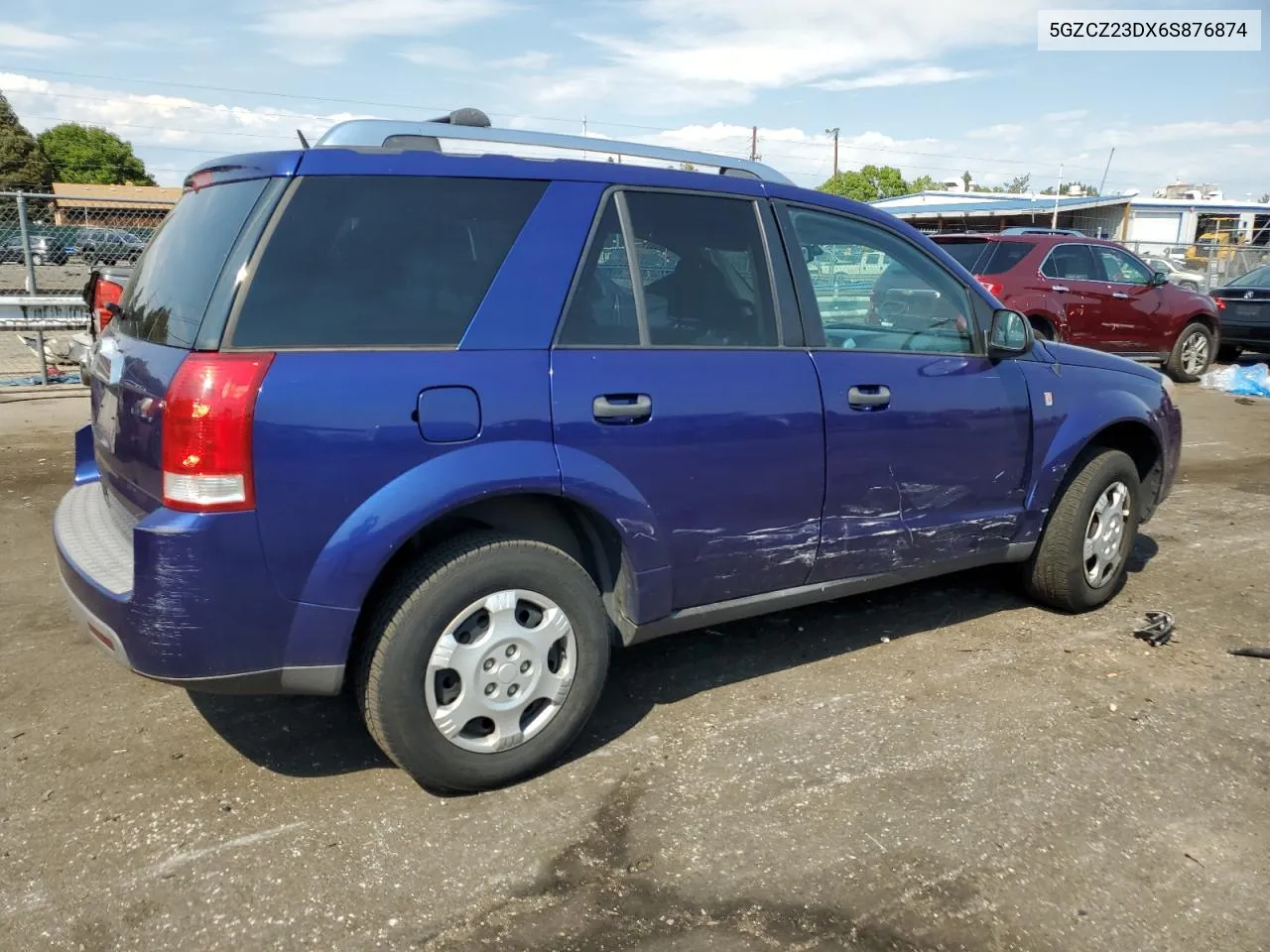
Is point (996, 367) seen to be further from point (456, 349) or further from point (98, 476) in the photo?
point (98, 476)

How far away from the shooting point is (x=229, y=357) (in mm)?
2602

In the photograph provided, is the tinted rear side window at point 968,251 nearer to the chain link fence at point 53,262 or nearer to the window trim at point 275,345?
the chain link fence at point 53,262

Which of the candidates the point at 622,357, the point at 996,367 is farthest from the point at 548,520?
the point at 996,367

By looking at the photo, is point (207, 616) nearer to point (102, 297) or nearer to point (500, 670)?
point (500, 670)

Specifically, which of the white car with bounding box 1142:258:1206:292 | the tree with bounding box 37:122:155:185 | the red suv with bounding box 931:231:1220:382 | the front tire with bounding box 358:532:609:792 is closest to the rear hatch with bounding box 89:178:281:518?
the front tire with bounding box 358:532:609:792

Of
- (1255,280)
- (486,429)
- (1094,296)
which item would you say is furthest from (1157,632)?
(1255,280)

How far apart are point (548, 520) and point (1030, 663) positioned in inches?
88.5

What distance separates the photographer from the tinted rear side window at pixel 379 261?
8.90 feet

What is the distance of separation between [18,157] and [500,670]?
70.5 metres

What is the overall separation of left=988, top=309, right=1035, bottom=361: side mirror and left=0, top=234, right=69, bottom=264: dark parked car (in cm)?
1036

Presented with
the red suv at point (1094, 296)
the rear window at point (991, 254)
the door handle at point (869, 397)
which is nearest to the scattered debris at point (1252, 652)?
the door handle at point (869, 397)

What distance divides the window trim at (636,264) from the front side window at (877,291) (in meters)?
0.17

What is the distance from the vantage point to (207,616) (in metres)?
2.62

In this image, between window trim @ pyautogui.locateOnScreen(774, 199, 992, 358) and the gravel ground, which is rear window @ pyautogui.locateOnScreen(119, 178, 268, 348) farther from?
window trim @ pyautogui.locateOnScreen(774, 199, 992, 358)
